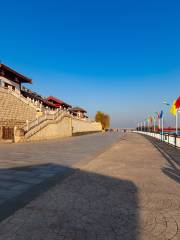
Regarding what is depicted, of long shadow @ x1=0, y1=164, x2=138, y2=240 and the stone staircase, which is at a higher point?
the stone staircase

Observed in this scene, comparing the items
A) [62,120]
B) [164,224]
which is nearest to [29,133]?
[62,120]

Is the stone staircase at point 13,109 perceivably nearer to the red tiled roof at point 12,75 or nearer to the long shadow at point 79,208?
the red tiled roof at point 12,75

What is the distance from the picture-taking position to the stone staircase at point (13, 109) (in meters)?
24.9

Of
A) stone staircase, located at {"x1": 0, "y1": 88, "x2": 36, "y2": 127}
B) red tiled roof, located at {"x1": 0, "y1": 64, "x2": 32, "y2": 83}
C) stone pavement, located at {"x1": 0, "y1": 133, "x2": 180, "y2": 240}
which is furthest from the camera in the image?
red tiled roof, located at {"x1": 0, "y1": 64, "x2": 32, "y2": 83}

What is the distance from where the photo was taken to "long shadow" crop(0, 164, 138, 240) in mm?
3217

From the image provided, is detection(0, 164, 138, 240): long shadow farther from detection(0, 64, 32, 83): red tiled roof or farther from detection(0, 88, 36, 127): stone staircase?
detection(0, 64, 32, 83): red tiled roof

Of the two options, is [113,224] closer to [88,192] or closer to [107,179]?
[88,192]

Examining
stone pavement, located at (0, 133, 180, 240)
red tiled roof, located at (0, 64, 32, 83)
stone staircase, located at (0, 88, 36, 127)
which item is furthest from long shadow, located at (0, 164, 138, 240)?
red tiled roof, located at (0, 64, 32, 83)

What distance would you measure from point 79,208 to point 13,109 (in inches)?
1004

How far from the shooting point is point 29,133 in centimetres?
2320

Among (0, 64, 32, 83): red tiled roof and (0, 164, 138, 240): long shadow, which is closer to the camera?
(0, 164, 138, 240): long shadow

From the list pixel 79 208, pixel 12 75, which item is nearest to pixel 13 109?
pixel 12 75

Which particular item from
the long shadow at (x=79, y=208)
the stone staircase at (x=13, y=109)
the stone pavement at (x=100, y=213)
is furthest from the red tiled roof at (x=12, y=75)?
the stone pavement at (x=100, y=213)

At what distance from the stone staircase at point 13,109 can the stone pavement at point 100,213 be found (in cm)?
2074
